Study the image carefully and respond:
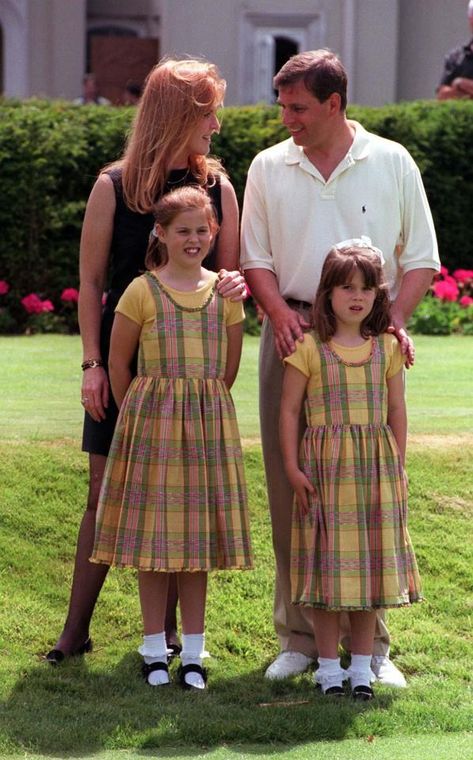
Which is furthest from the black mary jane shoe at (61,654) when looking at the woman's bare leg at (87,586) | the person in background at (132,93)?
the person in background at (132,93)

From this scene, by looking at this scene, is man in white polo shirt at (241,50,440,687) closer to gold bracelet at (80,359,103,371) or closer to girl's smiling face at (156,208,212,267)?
girl's smiling face at (156,208,212,267)

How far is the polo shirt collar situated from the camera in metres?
5.34

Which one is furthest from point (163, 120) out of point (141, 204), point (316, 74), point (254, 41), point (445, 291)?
point (254, 41)

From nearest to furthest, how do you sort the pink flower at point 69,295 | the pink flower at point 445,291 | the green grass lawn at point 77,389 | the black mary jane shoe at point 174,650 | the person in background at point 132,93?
the black mary jane shoe at point 174,650, the green grass lawn at point 77,389, the pink flower at point 69,295, the pink flower at point 445,291, the person in background at point 132,93

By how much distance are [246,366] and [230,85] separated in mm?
12894

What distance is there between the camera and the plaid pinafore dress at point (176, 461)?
16.9 feet

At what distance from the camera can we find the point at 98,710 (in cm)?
512

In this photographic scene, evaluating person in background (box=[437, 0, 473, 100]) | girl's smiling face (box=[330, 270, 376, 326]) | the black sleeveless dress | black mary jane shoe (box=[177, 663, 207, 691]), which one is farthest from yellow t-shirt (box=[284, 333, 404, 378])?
person in background (box=[437, 0, 473, 100])

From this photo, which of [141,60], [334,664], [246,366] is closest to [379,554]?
[334,664]

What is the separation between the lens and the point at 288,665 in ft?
18.4

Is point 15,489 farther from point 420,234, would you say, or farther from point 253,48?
point 253,48

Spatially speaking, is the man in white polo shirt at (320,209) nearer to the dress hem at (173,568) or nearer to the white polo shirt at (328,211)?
the white polo shirt at (328,211)

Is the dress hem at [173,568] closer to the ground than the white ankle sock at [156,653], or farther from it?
farther from it

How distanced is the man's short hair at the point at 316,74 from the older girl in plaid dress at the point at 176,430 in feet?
1.72
